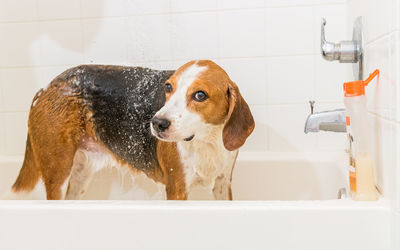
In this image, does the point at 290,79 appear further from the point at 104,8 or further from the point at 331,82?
the point at 104,8

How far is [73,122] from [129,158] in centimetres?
18

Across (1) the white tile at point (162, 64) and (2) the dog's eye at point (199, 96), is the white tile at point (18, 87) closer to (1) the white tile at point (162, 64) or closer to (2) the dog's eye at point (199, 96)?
(1) the white tile at point (162, 64)

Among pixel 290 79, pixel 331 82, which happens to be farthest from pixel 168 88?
pixel 331 82

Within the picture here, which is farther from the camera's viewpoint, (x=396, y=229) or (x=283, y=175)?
(x=283, y=175)

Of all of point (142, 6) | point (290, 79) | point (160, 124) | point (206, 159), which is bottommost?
point (206, 159)

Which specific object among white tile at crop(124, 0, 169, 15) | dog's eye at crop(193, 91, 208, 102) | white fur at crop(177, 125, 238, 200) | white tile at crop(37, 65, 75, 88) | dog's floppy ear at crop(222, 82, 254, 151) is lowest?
white fur at crop(177, 125, 238, 200)

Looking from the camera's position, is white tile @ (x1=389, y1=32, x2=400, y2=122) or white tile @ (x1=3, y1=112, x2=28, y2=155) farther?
white tile @ (x1=3, y1=112, x2=28, y2=155)

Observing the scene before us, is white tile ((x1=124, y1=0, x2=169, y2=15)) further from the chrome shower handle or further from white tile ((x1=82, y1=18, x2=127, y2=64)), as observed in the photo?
the chrome shower handle

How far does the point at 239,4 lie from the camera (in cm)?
127

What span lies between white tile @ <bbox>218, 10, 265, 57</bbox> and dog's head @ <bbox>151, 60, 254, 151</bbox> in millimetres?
224

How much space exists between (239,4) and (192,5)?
0.15 meters

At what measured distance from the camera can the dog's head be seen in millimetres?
1004

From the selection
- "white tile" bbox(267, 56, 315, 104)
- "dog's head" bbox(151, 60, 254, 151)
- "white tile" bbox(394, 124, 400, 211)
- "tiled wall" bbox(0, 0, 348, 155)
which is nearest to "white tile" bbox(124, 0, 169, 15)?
"tiled wall" bbox(0, 0, 348, 155)

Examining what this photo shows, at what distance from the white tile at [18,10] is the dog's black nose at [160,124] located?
23.5 inches
